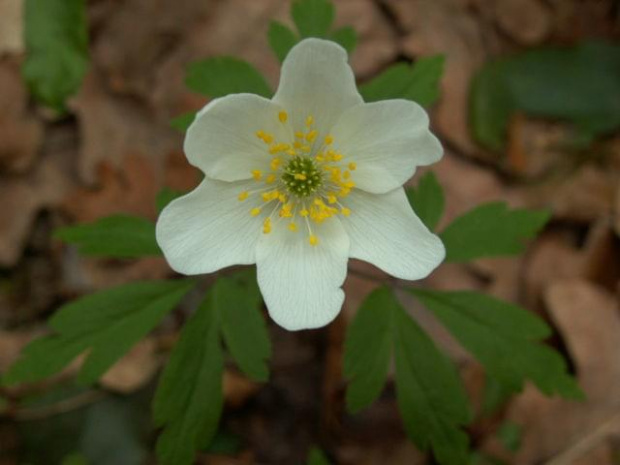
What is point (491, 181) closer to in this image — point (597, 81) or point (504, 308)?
point (597, 81)

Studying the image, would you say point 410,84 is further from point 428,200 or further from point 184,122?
point 184,122

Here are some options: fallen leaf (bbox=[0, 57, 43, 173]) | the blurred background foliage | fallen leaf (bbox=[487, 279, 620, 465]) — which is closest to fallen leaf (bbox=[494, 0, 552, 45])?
the blurred background foliage

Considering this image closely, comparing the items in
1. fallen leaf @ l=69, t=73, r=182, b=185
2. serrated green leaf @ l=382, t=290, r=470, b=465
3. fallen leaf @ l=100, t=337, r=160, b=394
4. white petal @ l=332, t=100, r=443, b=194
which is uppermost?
white petal @ l=332, t=100, r=443, b=194

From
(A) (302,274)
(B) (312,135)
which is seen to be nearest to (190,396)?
(A) (302,274)

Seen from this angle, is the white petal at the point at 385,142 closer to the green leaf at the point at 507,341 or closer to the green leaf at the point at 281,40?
the green leaf at the point at 281,40

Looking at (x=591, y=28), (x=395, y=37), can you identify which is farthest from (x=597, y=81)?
(x=395, y=37)

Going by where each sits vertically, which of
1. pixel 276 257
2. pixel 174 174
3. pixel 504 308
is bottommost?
pixel 504 308

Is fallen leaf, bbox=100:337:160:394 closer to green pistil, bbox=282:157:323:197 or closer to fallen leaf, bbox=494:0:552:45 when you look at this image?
green pistil, bbox=282:157:323:197
